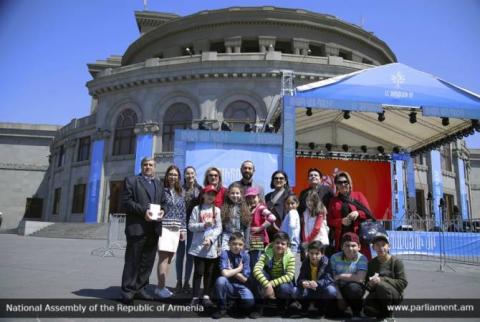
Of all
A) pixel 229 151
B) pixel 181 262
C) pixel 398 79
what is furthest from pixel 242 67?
pixel 181 262

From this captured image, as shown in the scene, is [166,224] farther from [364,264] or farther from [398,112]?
[398,112]

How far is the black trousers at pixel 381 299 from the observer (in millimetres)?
4559

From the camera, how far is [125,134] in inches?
1116

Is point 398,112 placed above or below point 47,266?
above

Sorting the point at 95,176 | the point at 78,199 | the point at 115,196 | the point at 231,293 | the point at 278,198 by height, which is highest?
the point at 95,176

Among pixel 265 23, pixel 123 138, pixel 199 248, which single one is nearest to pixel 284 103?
pixel 199 248

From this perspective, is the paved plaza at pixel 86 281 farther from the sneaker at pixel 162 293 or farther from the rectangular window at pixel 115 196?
the rectangular window at pixel 115 196

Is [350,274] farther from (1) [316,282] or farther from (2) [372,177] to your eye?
(2) [372,177]

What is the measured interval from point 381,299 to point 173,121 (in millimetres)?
23398

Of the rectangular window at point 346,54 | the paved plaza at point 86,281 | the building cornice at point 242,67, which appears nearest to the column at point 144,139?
the building cornice at point 242,67

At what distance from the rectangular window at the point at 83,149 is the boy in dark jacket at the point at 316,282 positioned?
29271 mm

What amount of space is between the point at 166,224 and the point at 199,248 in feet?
2.34

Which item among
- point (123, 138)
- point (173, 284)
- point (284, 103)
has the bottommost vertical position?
point (173, 284)

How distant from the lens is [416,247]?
45.3ft
